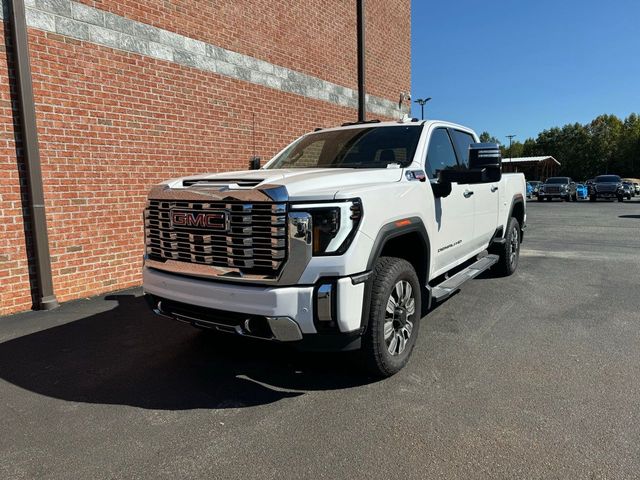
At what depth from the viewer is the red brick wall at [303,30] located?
22.4 ft

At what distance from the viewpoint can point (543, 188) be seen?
34.6 meters

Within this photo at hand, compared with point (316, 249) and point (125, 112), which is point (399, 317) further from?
point (125, 112)

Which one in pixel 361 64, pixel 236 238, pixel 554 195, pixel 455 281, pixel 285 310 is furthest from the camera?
pixel 554 195

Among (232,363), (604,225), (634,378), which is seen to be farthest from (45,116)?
(604,225)

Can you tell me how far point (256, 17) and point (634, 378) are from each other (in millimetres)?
7602

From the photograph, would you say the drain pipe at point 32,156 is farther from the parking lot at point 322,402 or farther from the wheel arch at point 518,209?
the wheel arch at point 518,209

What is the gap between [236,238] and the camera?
3.04 m

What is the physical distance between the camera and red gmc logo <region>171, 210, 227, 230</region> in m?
3.10

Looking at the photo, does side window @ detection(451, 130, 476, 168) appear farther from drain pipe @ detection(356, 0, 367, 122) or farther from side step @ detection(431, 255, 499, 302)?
drain pipe @ detection(356, 0, 367, 122)

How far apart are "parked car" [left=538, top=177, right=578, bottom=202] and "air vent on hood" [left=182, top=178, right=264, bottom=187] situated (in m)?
35.2

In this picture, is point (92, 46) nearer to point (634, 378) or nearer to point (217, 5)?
point (217, 5)

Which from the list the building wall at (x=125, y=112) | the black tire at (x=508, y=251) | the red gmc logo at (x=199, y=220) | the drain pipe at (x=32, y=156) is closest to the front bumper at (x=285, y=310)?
the red gmc logo at (x=199, y=220)

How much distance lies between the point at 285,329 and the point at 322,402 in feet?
2.11

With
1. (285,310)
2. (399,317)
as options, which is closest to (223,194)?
(285,310)
